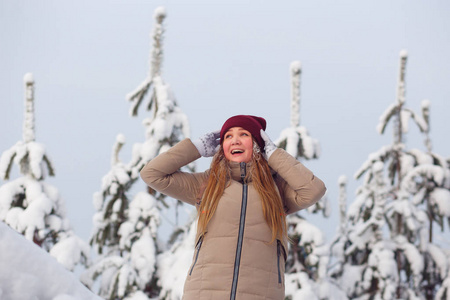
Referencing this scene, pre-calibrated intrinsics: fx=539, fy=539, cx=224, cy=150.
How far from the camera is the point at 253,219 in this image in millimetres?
3232

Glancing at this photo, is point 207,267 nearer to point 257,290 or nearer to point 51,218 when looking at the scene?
point 257,290

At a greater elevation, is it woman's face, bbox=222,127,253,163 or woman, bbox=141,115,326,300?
woman's face, bbox=222,127,253,163

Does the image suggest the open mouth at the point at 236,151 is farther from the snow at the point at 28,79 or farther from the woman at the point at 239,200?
the snow at the point at 28,79

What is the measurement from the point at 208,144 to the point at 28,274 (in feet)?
5.51

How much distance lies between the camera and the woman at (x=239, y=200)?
313cm

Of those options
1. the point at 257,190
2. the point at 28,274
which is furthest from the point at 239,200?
the point at 28,274

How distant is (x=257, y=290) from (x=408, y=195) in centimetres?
920

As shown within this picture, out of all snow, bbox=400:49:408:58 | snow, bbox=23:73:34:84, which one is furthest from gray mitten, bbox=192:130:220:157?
snow, bbox=400:49:408:58

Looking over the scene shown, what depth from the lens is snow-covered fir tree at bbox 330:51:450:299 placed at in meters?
11.3

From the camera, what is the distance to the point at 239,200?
3293 millimetres

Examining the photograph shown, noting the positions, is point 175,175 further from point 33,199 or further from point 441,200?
point 441,200

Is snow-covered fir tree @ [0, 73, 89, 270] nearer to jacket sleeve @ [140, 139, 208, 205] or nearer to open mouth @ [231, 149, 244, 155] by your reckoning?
jacket sleeve @ [140, 139, 208, 205]

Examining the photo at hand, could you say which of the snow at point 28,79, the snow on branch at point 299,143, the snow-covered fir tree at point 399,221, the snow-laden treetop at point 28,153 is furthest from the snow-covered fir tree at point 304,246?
the snow at point 28,79

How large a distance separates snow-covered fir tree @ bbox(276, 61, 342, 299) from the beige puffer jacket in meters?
6.13
